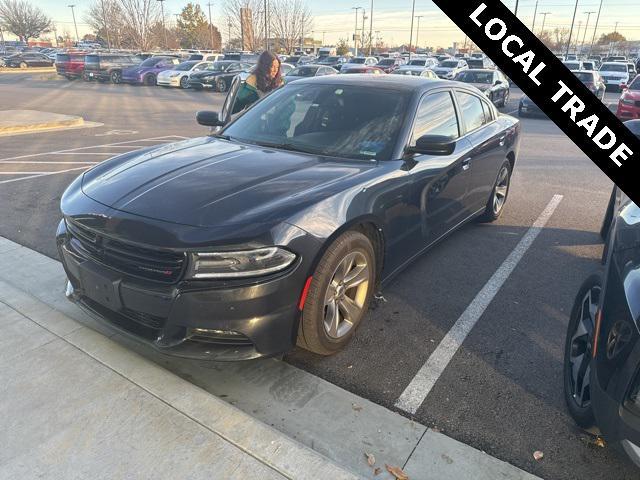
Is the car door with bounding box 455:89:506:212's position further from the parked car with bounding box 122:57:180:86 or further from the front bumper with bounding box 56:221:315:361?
the parked car with bounding box 122:57:180:86

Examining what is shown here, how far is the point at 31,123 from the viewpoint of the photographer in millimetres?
11820

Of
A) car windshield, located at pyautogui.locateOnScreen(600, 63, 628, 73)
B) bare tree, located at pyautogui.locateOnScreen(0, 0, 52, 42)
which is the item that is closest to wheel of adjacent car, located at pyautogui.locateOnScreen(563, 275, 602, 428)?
car windshield, located at pyautogui.locateOnScreen(600, 63, 628, 73)

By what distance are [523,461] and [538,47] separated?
7.09 ft

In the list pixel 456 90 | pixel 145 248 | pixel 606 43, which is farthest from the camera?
pixel 606 43

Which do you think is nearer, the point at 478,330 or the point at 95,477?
the point at 95,477

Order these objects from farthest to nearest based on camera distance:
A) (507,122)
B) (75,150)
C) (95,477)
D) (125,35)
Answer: (125,35)
(75,150)
(507,122)
(95,477)

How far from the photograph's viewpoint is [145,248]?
2.43 m

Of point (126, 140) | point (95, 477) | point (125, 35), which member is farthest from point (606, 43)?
point (95, 477)

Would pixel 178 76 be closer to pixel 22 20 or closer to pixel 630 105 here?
pixel 630 105

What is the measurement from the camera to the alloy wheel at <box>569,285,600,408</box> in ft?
7.93

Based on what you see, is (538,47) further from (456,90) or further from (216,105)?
(216,105)

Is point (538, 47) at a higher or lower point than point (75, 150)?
higher

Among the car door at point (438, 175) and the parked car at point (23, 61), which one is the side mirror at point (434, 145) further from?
the parked car at point (23, 61)

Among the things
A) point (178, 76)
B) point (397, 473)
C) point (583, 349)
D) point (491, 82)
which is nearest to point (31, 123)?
point (397, 473)
